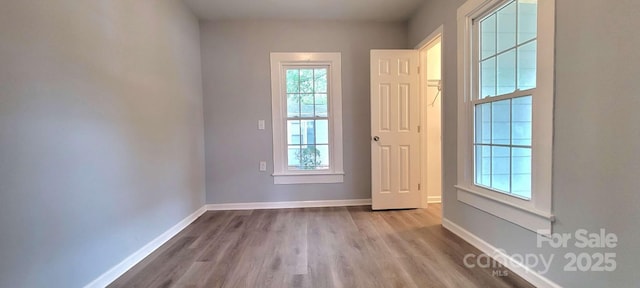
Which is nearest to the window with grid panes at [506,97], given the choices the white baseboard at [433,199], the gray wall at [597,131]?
the gray wall at [597,131]

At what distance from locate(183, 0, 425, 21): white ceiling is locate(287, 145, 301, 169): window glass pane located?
1639 mm

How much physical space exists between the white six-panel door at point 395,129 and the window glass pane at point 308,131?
0.78 metres

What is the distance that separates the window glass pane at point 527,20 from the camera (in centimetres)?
172

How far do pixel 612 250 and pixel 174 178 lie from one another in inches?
125

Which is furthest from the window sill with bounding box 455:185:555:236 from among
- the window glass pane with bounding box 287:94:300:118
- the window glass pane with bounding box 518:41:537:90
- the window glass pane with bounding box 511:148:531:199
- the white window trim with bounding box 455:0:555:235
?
the window glass pane with bounding box 287:94:300:118

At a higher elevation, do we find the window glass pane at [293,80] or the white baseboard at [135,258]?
the window glass pane at [293,80]

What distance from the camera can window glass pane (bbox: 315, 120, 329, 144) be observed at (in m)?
3.71

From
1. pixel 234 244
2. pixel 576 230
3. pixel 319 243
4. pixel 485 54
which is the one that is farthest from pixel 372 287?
pixel 485 54

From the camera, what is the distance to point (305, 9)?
3.25 meters

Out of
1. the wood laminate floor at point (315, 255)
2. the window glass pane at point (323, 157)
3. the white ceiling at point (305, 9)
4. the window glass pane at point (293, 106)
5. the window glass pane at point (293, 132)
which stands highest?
the white ceiling at point (305, 9)

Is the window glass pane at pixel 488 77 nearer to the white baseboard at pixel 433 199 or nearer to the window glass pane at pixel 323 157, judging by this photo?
the white baseboard at pixel 433 199

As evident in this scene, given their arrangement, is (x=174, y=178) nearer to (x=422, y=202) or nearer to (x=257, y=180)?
(x=257, y=180)

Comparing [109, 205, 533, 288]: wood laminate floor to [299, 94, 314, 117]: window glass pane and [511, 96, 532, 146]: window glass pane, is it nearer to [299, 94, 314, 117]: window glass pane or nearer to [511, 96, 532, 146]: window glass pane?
[511, 96, 532, 146]: window glass pane

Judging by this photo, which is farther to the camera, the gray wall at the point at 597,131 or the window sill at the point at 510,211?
the window sill at the point at 510,211
